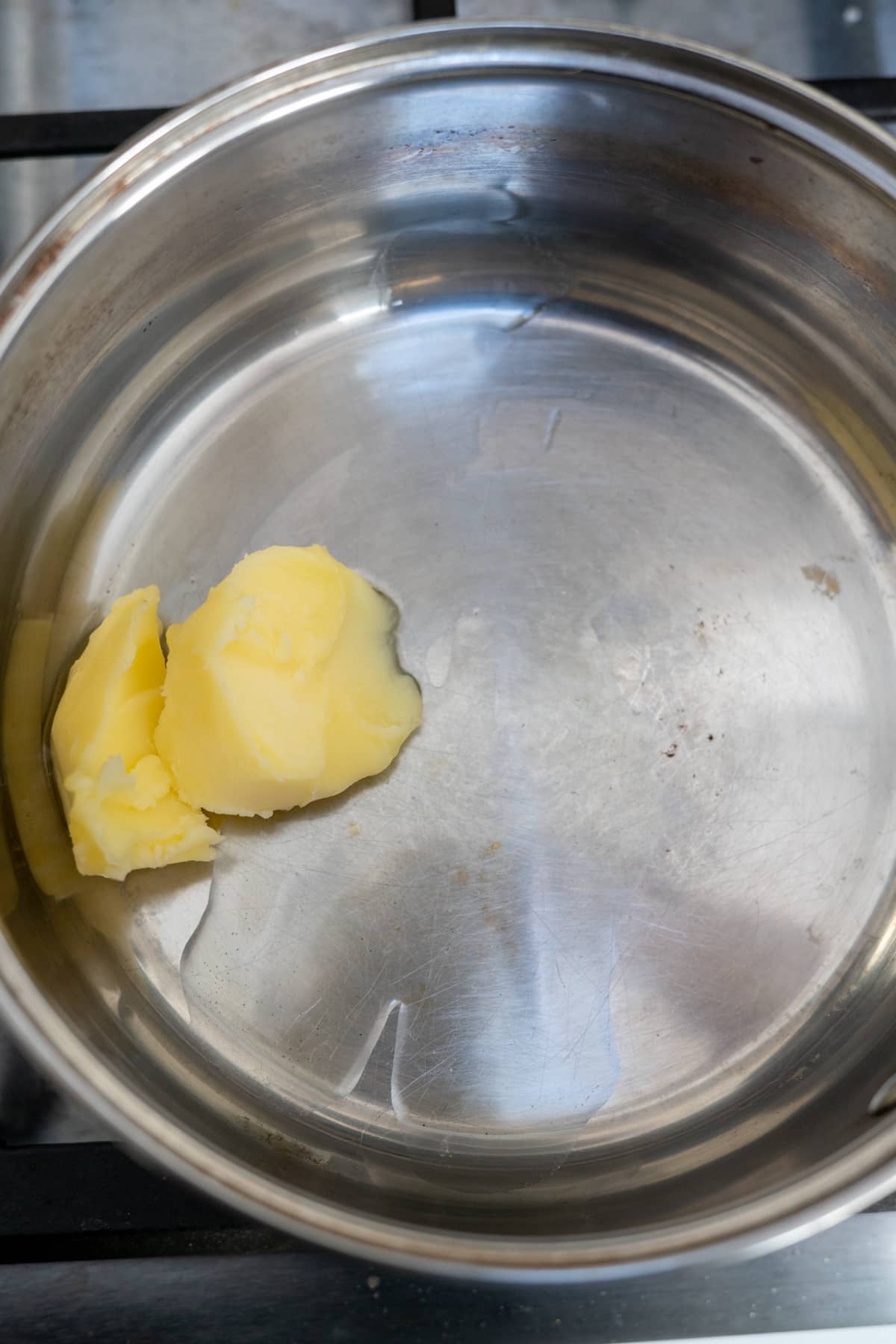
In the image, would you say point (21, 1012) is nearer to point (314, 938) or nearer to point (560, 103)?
point (314, 938)

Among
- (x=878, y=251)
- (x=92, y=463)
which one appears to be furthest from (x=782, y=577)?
(x=92, y=463)

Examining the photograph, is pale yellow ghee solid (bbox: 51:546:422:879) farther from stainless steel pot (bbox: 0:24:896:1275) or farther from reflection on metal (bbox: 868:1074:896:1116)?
reflection on metal (bbox: 868:1074:896:1116)

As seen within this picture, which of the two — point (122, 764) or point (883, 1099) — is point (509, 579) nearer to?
point (122, 764)

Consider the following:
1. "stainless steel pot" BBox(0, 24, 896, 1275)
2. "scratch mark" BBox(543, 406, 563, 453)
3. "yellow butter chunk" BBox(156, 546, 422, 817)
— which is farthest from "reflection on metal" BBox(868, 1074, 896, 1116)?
"scratch mark" BBox(543, 406, 563, 453)

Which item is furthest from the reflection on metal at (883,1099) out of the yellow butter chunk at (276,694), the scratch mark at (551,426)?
the scratch mark at (551,426)

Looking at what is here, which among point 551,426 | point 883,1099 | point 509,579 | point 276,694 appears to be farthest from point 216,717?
point 883,1099
